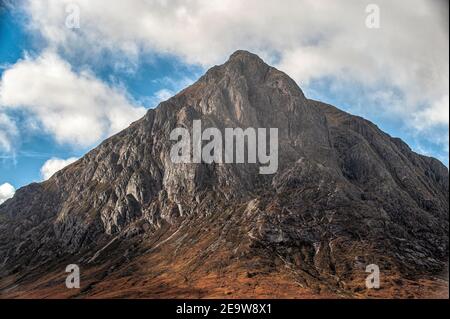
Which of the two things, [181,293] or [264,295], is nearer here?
[264,295]

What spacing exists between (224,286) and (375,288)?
63845mm

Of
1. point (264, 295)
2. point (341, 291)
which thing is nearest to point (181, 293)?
point (264, 295)

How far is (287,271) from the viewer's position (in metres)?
198

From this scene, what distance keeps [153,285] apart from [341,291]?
8325cm
